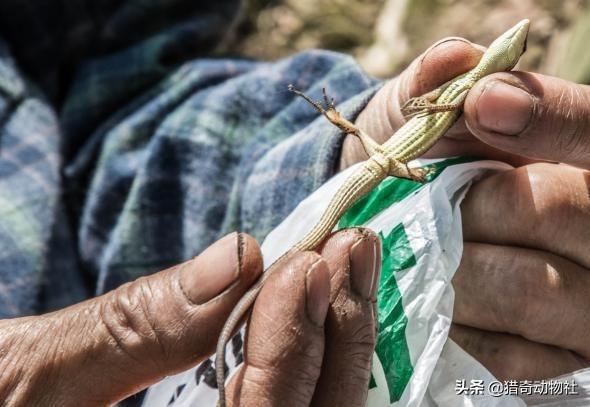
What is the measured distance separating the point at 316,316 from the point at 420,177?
40 cm

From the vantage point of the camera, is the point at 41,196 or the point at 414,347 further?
the point at 41,196

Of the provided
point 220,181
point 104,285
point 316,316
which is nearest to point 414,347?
point 316,316

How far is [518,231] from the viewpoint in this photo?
1.15 m

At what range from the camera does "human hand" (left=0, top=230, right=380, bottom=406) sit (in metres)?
0.94

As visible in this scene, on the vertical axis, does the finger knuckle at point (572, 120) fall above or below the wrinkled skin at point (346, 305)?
above

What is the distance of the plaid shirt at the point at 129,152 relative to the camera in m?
1.68

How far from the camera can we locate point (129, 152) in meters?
1.88

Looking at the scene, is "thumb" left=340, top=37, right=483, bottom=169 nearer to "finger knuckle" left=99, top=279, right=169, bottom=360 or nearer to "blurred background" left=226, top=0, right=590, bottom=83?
"finger knuckle" left=99, top=279, right=169, bottom=360

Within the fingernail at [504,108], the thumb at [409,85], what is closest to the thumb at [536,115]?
the fingernail at [504,108]

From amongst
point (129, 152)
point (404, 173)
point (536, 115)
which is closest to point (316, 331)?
point (404, 173)

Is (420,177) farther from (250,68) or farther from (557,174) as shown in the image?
(250,68)

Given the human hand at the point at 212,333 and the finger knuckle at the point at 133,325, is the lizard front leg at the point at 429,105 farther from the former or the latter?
the finger knuckle at the point at 133,325

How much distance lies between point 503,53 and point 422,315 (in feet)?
1.75

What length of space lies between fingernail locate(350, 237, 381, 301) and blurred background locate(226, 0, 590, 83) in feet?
6.69
